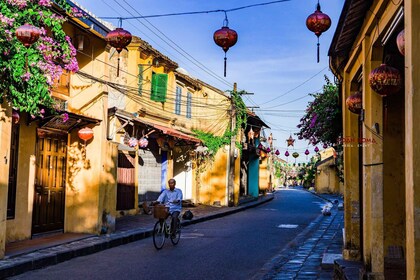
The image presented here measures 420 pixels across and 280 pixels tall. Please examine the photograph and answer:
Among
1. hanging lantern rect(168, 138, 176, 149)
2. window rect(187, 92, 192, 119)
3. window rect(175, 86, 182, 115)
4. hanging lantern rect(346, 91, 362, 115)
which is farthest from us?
window rect(187, 92, 192, 119)

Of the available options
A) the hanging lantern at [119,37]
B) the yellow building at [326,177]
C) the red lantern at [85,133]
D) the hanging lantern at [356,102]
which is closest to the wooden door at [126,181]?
the red lantern at [85,133]

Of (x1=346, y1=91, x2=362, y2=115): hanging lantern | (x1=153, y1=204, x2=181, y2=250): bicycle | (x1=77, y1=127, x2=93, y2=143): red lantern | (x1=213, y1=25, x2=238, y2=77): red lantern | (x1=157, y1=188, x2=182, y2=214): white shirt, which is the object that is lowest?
(x1=153, y1=204, x2=181, y2=250): bicycle

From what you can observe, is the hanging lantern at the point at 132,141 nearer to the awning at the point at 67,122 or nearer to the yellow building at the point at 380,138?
the awning at the point at 67,122

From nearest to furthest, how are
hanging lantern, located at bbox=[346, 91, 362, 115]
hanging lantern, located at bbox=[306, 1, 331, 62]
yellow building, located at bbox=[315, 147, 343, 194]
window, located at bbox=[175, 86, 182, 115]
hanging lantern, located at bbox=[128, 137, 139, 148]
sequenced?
hanging lantern, located at bbox=[306, 1, 331, 62] → hanging lantern, located at bbox=[346, 91, 362, 115] → hanging lantern, located at bbox=[128, 137, 139, 148] → window, located at bbox=[175, 86, 182, 115] → yellow building, located at bbox=[315, 147, 343, 194]

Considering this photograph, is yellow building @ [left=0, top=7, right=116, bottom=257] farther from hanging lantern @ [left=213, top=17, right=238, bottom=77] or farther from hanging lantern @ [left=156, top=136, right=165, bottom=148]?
hanging lantern @ [left=156, top=136, right=165, bottom=148]

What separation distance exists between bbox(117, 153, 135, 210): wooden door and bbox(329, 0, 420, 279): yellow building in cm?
1136

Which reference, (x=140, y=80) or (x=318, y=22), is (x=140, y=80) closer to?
(x=140, y=80)

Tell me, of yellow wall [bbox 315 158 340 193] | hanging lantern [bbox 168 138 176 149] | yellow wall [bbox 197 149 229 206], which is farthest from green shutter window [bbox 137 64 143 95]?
yellow wall [bbox 315 158 340 193]

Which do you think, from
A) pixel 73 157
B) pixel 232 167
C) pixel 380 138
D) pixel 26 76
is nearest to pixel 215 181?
pixel 232 167

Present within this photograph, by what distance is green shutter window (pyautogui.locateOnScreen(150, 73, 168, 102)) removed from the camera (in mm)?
22312

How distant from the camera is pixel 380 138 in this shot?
6.95 metres

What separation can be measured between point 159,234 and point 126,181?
7955 mm

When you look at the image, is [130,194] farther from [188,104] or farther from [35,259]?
[35,259]

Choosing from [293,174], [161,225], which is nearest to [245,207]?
[161,225]
